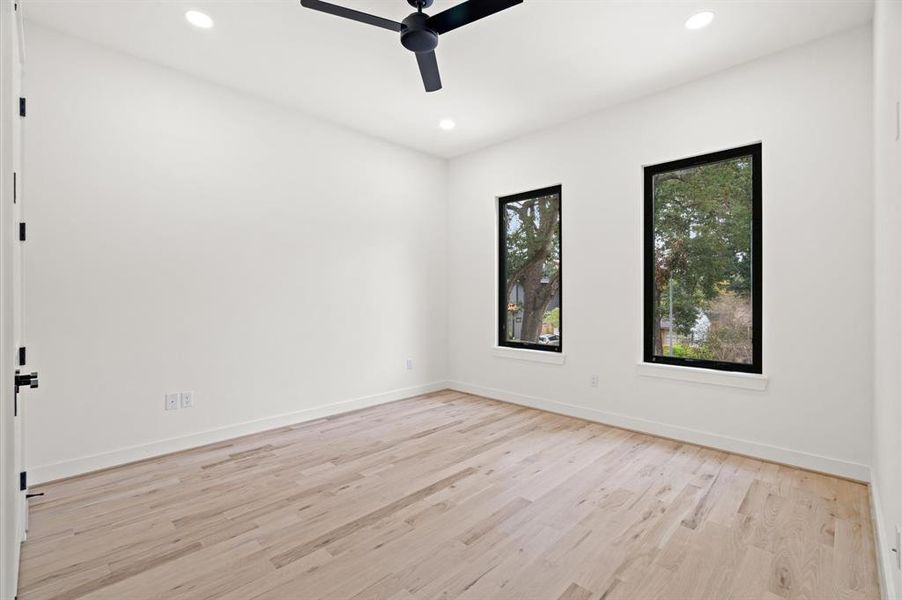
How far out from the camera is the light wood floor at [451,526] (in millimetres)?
1797

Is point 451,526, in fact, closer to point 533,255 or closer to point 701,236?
point 701,236

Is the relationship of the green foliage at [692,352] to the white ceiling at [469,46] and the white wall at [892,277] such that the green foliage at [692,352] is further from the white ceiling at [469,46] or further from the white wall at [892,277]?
the white ceiling at [469,46]

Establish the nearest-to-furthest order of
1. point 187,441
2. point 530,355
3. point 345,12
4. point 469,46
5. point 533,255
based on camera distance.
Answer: point 345,12, point 469,46, point 187,441, point 530,355, point 533,255

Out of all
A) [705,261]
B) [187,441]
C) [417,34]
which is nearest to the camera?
[417,34]

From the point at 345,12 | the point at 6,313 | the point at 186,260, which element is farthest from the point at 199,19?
the point at 6,313

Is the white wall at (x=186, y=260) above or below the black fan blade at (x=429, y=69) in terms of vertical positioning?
below

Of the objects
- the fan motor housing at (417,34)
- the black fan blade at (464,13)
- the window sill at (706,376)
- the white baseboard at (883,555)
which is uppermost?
the black fan blade at (464,13)

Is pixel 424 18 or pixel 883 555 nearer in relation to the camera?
pixel 883 555

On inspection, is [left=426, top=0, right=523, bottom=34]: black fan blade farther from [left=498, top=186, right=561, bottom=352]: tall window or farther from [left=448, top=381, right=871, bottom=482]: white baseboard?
[left=448, top=381, right=871, bottom=482]: white baseboard

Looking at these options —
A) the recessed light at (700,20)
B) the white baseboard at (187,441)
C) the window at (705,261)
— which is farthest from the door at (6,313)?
the window at (705,261)

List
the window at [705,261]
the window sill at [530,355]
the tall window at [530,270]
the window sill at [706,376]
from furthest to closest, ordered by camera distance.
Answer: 1. the tall window at [530,270]
2. the window sill at [530,355]
3. the window at [705,261]
4. the window sill at [706,376]

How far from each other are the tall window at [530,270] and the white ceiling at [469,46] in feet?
3.45

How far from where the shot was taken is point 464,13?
2.26m

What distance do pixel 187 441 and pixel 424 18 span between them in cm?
326
